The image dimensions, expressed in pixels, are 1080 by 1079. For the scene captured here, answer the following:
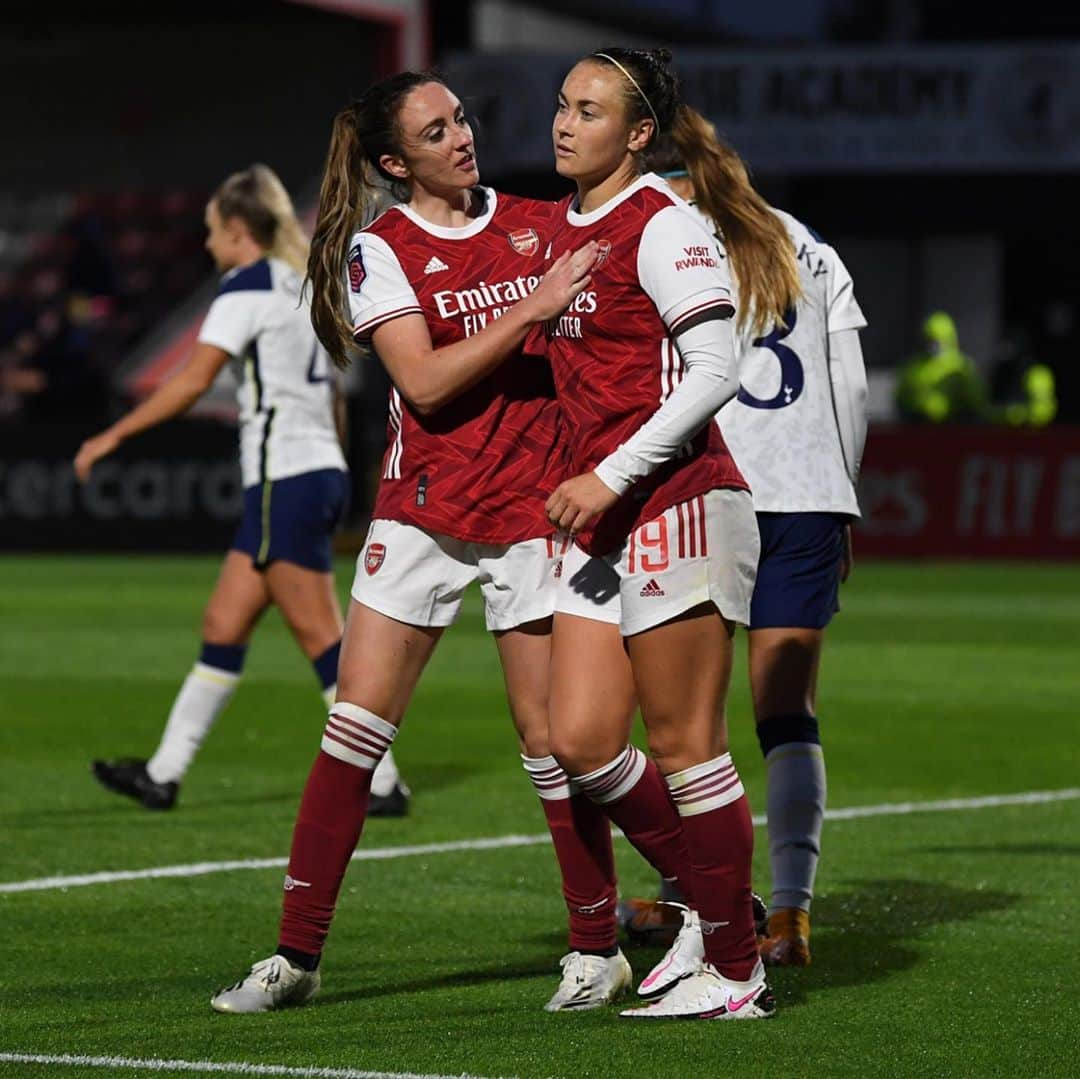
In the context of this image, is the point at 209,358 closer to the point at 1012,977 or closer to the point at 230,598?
the point at 230,598

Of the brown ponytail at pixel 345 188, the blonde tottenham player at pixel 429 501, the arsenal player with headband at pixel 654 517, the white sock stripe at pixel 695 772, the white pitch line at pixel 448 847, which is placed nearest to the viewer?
the arsenal player with headband at pixel 654 517

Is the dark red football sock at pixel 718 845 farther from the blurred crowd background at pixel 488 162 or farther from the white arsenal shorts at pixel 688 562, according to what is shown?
the blurred crowd background at pixel 488 162

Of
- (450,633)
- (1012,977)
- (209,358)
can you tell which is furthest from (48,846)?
(450,633)

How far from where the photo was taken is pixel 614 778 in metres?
5.64

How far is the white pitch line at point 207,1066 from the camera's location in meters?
4.94

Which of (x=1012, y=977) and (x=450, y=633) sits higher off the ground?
(x=1012, y=977)

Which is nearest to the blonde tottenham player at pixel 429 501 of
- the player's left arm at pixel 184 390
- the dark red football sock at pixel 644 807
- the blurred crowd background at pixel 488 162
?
the dark red football sock at pixel 644 807

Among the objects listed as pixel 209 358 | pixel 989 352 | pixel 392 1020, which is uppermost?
pixel 209 358

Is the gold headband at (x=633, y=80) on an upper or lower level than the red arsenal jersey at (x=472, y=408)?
upper

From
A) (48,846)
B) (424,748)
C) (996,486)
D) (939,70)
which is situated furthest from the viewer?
(939,70)

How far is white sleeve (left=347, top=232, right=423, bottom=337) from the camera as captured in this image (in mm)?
5621

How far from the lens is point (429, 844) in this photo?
8.38 m

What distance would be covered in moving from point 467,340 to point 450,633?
1110 centimetres

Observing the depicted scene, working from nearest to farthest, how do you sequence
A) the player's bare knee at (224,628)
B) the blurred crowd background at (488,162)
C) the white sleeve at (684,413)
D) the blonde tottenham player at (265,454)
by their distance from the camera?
the white sleeve at (684,413), the blonde tottenham player at (265,454), the player's bare knee at (224,628), the blurred crowd background at (488,162)
